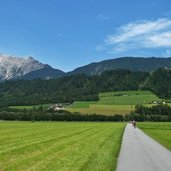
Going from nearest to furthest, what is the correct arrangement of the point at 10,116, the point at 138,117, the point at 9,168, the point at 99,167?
the point at 9,168
the point at 99,167
the point at 10,116
the point at 138,117

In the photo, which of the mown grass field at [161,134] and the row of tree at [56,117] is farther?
the row of tree at [56,117]

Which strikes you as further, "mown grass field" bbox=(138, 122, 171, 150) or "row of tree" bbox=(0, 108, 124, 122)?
"row of tree" bbox=(0, 108, 124, 122)

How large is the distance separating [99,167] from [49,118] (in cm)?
16535

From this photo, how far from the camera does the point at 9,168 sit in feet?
61.2

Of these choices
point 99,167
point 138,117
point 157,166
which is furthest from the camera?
point 138,117

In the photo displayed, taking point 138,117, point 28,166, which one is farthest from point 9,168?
point 138,117

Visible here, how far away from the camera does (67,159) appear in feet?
77.0

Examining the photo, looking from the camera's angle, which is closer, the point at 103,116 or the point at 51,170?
the point at 51,170

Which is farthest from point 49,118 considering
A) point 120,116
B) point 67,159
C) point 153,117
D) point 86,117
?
point 67,159

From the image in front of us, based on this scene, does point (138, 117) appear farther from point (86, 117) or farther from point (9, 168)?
point (9, 168)

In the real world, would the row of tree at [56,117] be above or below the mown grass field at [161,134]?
above

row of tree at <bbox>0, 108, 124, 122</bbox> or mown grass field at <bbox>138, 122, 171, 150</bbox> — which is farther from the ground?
row of tree at <bbox>0, 108, 124, 122</bbox>

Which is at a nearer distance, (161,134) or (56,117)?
(161,134)

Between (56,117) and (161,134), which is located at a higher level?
(56,117)
